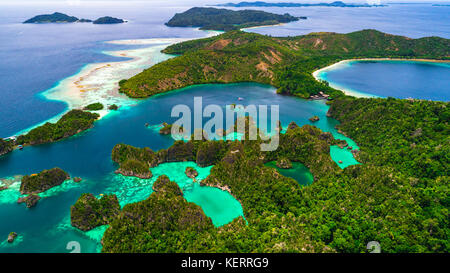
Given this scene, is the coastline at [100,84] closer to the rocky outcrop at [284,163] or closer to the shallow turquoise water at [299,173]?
the rocky outcrop at [284,163]

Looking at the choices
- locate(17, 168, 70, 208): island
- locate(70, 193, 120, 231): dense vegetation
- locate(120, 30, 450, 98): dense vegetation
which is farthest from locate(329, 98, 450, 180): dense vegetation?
locate(17, 168, 70, 208): island

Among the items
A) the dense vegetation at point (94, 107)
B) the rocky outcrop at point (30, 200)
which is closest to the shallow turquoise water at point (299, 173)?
the rocky outcrop at point (30, 200)

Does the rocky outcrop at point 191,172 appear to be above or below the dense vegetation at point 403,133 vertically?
below

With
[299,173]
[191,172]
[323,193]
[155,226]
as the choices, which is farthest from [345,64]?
[155,226]

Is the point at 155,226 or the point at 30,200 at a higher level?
the point at 30,200

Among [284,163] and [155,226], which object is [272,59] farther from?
[155,226]
